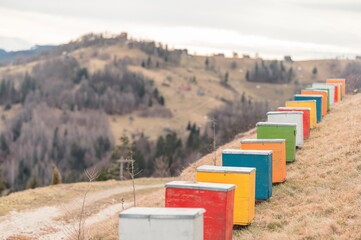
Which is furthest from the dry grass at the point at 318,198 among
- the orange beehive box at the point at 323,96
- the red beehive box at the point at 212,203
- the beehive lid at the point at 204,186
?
the orange beehive box at the point at 323,96

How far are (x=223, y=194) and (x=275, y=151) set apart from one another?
7387mm

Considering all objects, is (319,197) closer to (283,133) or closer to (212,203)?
(212,203)

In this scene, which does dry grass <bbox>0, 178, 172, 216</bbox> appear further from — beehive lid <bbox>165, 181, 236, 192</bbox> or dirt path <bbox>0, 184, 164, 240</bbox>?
beehive lid <bbox>165, 181, 236, 192</bbox>

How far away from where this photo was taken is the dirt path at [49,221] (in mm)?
30166

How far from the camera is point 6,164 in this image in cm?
18912

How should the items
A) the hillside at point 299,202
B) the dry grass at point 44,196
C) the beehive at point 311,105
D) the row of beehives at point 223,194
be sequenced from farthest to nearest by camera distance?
1. the dry grass at point 44,196
2. the beehive at point 311,105
3. the hillside at point 299,202
4. the row of beehives at point 223,194

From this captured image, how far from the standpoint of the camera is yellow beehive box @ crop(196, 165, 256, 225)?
693 inches

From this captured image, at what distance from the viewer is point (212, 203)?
618 inches

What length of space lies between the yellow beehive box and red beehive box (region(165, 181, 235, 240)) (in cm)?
154

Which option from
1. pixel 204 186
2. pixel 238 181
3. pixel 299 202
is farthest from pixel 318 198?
pixel 204 186

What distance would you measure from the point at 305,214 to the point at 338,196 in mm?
1951

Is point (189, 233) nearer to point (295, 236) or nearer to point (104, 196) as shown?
point (295, 236)

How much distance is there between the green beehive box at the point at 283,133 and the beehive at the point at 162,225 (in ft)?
44.1

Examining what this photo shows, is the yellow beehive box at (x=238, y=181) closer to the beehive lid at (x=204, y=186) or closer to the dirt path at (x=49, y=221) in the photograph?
the beehive lid at (x=204, y=186)
